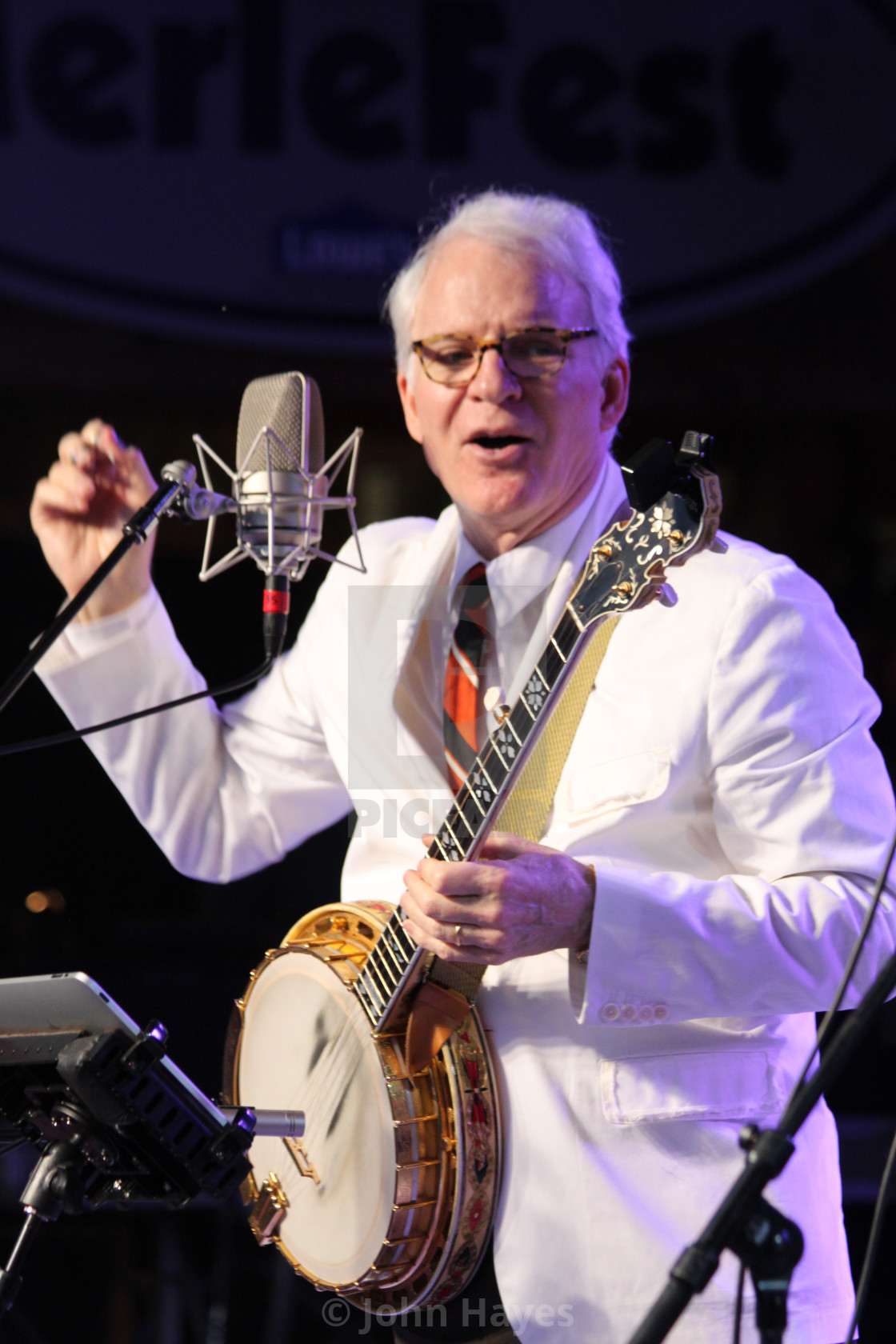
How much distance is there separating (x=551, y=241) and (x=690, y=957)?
966mm

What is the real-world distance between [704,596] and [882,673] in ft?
6.24

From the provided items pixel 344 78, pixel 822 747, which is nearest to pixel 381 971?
pixel 822 747

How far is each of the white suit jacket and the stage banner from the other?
1.87 meters

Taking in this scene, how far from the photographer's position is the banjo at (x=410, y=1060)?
1.39m

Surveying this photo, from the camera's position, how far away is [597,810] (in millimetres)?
1570

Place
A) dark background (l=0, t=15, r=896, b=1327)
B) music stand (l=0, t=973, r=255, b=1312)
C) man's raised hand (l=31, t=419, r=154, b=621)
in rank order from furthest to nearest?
dark background (l=0, t=15, r=896, b=1327)
man's raised hand (l=31, t=419, r=154, b=621)
music stand (l=0, t=973, r=255, b=1312)

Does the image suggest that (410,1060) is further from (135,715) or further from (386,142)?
(386,142)

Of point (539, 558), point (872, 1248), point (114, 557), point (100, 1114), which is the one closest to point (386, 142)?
point (539, 558)

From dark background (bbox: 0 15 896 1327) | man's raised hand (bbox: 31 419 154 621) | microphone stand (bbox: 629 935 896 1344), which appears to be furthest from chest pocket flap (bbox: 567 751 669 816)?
dark background (bbox: 0 15 896 1327)

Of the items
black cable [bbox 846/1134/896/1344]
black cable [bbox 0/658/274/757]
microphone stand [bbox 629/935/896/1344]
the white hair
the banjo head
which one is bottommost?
the banjo head

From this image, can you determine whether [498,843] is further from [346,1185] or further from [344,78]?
[344,78]

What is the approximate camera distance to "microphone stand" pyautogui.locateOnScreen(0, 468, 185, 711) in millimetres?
1499

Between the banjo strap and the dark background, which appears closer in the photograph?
the banjo strap

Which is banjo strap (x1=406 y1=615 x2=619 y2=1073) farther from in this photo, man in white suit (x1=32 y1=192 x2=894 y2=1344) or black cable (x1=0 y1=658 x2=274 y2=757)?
black cable (x1=0 y1=658 x2=274 y2=757)
